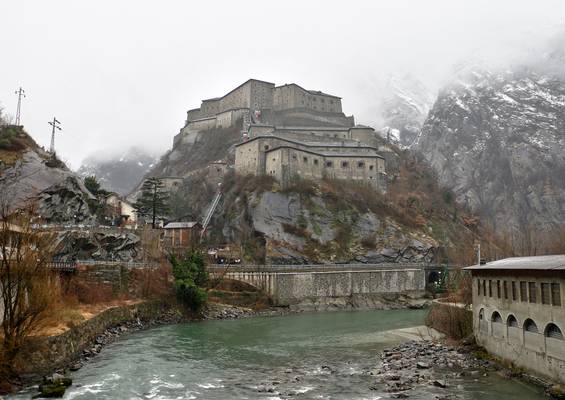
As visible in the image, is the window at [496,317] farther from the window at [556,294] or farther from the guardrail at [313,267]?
the guardrail at [313,267]

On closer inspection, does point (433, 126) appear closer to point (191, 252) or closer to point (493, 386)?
point (191, 252)

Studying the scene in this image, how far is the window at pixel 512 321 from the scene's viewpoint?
23.0 metres

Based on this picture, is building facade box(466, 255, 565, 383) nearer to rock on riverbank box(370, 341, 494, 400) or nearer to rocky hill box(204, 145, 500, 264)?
rock on riverbank box(370, 341, 494, 400)

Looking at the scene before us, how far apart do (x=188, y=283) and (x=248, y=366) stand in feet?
70.5

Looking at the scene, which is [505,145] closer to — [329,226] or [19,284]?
[329,226]

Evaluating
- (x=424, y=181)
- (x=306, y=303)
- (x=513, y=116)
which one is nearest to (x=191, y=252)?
(x=306, y=303)

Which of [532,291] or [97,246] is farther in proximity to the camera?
[97,246]

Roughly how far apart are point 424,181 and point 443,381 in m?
77.9

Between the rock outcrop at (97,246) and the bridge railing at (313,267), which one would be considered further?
the bridge railing at (313,267)

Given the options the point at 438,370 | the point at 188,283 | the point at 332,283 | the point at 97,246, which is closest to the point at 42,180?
the point at 97,246

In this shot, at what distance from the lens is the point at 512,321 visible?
2345 centimetres

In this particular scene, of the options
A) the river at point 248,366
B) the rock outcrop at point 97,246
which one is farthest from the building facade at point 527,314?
the rock outcrop at point 97,246

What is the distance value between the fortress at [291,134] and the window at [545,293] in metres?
56.1

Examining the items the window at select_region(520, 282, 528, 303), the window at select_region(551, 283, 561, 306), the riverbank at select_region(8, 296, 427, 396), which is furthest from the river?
the window at select_region(551, 283, 561, 306)
